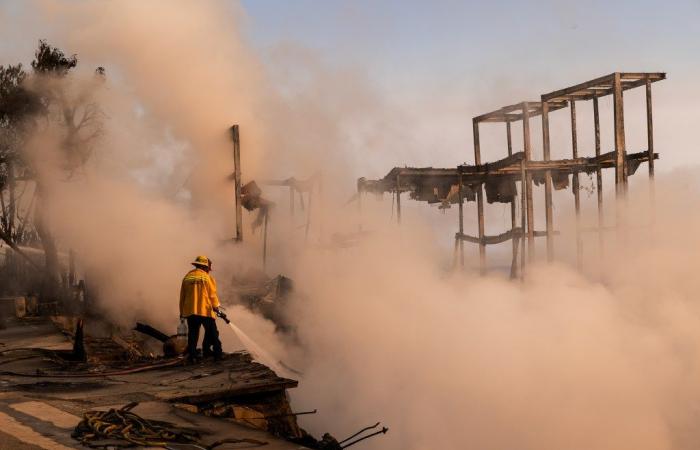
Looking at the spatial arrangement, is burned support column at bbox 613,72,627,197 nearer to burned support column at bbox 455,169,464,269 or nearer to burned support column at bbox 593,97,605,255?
burned support column at bbox 593,97,605,255

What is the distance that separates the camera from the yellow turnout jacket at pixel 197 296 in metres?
12.2

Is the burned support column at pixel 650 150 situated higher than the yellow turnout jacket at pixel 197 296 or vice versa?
the burned support column at pixel 650 150

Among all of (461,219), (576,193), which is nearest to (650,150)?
(576,193)

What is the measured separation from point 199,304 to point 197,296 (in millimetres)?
119

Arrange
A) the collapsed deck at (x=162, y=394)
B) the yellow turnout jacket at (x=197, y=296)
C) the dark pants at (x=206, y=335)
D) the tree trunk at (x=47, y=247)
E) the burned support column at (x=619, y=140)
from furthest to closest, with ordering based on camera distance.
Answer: the tree trunk at (x=47, y=247)
the burned support column at (x=619, y=140)
the dark pants at (x=206, y=335)
the yellow turnout jacket at (x=197, y=296)
the collapsed deck at (x=162, y=394)

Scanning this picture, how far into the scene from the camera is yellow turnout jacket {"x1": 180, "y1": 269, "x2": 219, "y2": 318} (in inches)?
481

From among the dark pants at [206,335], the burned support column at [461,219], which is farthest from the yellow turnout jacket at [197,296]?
the burned support column at [461,219]

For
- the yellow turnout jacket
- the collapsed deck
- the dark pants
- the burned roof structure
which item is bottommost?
the collapsed deck

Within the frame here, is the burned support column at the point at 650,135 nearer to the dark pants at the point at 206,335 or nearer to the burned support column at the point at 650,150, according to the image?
the burned support column at the point at 650,150

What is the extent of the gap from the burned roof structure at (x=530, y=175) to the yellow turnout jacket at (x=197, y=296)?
397 inches

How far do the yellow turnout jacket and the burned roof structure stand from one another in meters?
10.1

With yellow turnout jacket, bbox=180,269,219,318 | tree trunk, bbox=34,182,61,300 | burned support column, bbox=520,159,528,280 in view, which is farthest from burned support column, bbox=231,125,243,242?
yellow turnout jacket, bbox=180,269,219,318

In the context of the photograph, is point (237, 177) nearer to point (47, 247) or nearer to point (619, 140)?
point (47, 247)

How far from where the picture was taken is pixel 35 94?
1092 inches
